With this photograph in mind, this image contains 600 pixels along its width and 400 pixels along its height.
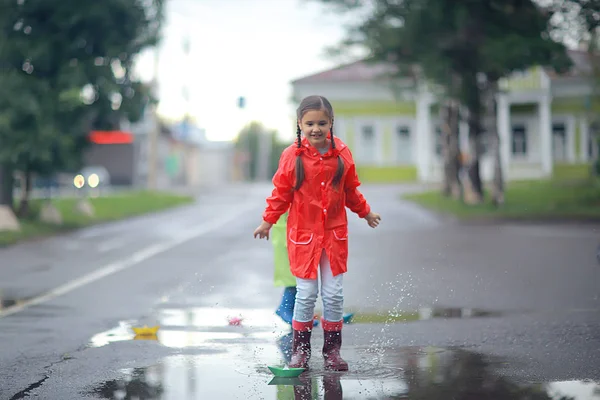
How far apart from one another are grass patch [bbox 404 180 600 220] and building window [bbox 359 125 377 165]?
16.0 m

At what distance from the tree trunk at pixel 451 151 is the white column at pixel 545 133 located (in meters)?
14.4

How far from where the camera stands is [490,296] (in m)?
9.65

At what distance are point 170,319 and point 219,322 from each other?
512 millimetres

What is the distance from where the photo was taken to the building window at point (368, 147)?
51344mm

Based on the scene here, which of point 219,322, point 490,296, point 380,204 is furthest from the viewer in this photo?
point 380,204

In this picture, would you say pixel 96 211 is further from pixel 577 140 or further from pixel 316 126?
pixel 577 140

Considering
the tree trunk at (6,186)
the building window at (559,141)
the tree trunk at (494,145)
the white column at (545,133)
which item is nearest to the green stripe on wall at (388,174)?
the white column at (545,133)

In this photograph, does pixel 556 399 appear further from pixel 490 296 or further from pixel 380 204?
Answer: pixel 380 204

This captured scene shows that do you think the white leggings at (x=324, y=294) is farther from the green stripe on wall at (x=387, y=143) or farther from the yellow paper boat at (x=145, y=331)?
the green stripe on wall at (x=387, y=143)

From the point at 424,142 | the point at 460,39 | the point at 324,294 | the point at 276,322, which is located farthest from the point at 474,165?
the point at 324,294

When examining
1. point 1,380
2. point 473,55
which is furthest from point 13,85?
point 1,380

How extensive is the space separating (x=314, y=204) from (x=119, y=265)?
848cm

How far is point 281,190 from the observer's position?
5.84 m

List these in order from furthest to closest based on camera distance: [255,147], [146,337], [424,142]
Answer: [255,147] → [424,142] → [146,337]
